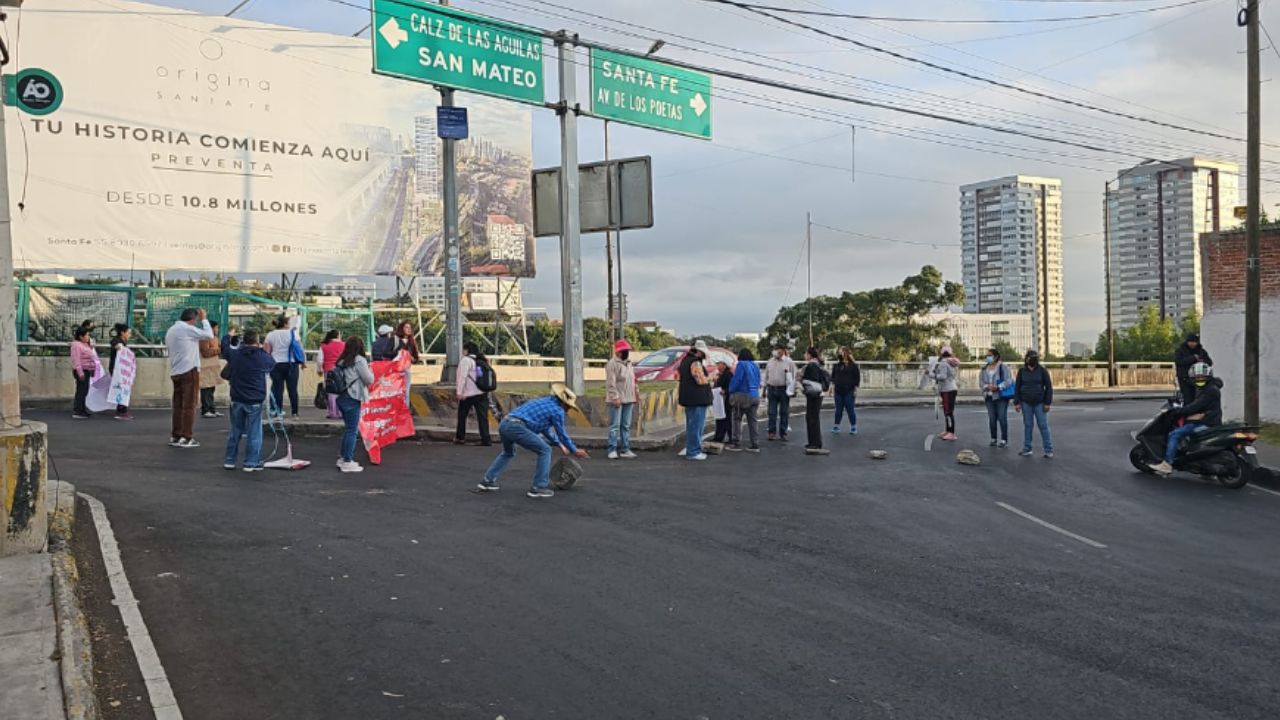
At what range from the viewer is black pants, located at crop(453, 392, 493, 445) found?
14422 mm

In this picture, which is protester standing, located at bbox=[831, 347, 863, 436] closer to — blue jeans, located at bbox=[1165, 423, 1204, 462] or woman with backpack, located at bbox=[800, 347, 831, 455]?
woman with backpack, located at bbox=[800, 347, 831, 455]

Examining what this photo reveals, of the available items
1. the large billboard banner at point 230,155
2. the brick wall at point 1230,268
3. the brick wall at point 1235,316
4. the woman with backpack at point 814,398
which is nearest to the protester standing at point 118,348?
the large billboard banner at point 230,155

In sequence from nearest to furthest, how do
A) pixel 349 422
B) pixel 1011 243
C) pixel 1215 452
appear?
pixel 349 422, pixel 1215 452, pixel 1011 243

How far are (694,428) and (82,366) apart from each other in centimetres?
1104

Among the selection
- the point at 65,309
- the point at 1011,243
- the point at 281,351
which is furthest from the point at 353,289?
the point at 1011,243

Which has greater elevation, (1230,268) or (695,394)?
(1230,268)

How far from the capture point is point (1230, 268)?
71.5ft

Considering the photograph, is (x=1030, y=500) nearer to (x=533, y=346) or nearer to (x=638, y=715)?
(x=638, y=715)

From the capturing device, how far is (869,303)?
5266 centimetres

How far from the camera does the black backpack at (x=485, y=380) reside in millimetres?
14164

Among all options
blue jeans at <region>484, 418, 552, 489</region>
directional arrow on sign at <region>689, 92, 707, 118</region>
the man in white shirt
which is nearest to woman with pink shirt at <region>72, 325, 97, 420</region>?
the man in white shirt

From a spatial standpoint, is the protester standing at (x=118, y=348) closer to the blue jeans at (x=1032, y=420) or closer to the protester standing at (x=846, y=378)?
the protester standing at (x=846, y=378)

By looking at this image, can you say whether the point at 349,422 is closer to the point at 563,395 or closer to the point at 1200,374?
the point at 563,395

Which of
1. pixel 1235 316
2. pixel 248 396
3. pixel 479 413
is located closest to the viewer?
pixel 248 396
